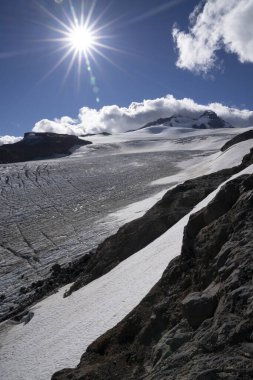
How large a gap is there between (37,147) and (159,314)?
7627 cm

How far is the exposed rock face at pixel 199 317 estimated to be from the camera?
153 inches

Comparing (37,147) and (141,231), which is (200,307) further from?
(37,147)

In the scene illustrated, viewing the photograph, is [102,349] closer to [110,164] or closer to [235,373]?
[235,373]

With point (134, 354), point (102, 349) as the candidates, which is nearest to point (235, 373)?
point (134, 354)

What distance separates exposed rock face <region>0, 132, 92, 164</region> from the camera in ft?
240

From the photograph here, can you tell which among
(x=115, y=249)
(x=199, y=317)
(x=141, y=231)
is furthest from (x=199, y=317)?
(x=141, y=231)

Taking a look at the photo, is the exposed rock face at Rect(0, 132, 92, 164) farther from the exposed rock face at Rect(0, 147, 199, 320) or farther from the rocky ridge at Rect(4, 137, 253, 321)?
the rocky ridge at Rect(4, 137, 253, 321)

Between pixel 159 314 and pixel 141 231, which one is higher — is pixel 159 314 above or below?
below

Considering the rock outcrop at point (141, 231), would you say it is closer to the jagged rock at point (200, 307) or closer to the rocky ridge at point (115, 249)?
the rocky ridge at point (115, 249)

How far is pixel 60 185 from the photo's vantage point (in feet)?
116

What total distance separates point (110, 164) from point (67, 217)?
23.1m

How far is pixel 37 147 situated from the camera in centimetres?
7925

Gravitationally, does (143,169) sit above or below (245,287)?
above

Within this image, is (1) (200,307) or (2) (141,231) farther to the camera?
(2) (141,231)
